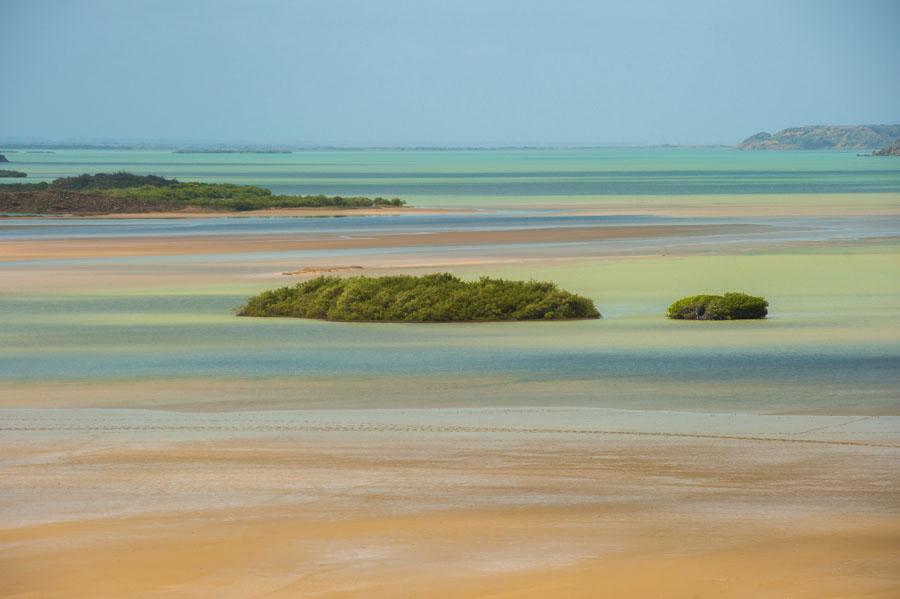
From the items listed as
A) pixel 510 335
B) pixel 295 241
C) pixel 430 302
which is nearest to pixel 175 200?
pixel 295 241

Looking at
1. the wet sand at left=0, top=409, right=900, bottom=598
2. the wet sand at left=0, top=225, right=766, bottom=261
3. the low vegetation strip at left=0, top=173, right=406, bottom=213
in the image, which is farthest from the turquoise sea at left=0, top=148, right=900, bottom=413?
the low vegetation strip at left=0, top=173, right=406, bottom=213

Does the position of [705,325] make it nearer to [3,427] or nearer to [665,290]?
[665,290]

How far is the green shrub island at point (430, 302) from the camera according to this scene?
27125 millimetres

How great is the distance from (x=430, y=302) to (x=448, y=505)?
48.5 ft

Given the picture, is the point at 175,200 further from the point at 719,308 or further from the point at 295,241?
the point at 719,308

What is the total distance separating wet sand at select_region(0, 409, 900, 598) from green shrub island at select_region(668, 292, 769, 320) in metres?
9.98

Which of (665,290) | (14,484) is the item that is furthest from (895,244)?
(14,484)

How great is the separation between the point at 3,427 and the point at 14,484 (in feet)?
11.0

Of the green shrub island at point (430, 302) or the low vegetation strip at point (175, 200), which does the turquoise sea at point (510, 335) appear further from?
the low vegetation strip at point (175, 200)

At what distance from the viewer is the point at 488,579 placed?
1032cm

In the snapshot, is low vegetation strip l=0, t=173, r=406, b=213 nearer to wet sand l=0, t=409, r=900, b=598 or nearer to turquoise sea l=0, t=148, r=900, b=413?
turquoise sea l=0, t=148, r=900, b=413

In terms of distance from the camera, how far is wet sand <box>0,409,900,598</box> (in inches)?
408

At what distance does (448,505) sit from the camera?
495 inches

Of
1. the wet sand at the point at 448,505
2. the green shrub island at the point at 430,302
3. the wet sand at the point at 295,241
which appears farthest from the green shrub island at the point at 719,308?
the wet sand at the point at 295,241
